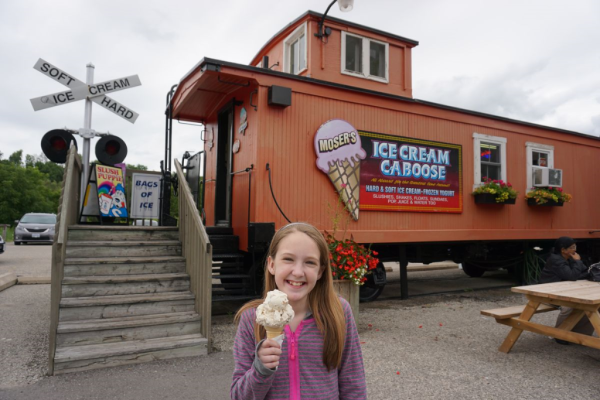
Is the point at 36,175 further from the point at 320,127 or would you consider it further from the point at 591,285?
the point at 591,285

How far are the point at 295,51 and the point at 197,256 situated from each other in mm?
5131

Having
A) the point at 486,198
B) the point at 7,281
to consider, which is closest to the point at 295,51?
the point at 486,198

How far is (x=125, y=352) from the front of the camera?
13.2 ft

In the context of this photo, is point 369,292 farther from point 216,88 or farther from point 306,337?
point 306,337

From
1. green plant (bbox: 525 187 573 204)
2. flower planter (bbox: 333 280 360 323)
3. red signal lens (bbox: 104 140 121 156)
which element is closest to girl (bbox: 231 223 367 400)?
flower planter (bbox: 333 280 360 323)

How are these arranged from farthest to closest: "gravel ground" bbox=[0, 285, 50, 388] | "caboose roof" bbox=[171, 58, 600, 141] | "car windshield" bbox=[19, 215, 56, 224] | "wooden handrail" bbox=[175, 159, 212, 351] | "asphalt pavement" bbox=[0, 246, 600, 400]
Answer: "car windshield" bbox=[19, 215, 56, 224], "caboose roof" bbox=[171, 58, 600, 141], "wooden handrail" bbox=[175, 159, 212, 351], "gravel ground" bbox=[0, 285, 50, 388], "asphalt pavement" bbox=[0, 246, 600, 400]

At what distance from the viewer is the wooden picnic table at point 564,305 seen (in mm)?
3950

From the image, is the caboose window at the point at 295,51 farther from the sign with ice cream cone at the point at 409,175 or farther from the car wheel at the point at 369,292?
the car wheel at the point at 369,292

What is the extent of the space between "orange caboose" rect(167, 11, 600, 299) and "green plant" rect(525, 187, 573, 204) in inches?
5.4

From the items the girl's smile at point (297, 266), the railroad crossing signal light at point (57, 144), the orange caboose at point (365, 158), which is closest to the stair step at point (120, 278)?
the orange caboose at point (365, 158)

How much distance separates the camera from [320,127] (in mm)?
6547

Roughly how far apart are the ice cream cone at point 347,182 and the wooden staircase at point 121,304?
8.64 ft

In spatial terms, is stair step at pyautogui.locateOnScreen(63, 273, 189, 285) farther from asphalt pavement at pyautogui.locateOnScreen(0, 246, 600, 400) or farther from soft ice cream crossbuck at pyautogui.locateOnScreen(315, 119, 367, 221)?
soft ice cream crossbuck at pyautogui.locateOnScreen(315, 119, 367, 221)

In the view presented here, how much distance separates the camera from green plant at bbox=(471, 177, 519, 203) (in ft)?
26.6
